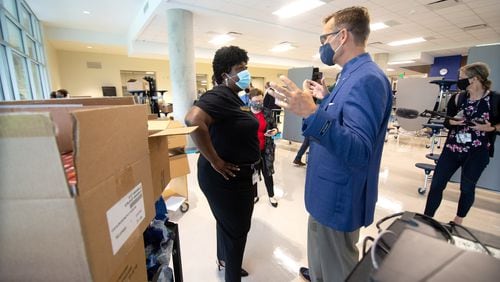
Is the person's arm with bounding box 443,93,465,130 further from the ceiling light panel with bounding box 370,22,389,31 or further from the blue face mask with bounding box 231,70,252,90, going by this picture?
the ceiling light panel with bounding box 370,22,389,31

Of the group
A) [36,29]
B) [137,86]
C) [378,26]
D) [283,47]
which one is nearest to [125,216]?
[137,86]

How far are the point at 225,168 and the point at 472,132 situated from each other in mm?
2216

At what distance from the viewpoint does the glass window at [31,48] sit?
5.09 meters

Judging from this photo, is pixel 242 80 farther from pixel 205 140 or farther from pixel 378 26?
pixel 378 26

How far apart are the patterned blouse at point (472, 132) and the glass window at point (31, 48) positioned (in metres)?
7.70

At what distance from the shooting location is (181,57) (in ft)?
16.3

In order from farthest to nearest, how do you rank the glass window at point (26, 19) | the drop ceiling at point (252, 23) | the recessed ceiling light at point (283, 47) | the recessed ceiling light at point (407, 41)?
the recessed ceiling light at point (283, 47) → the recessed ceiling light at point (407, 41) → the glass window at point (26, 19) → the drop ceiling at point (252, 23)

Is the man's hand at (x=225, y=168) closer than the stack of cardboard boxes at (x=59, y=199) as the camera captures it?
No

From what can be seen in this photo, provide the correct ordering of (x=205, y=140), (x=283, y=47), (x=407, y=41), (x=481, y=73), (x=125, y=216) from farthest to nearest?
1. (x=283, y=47)
2. (x=407, y=41)
3. (x=481, y=73)
4. (x=205, y=140)
5. (x=125, y=216)

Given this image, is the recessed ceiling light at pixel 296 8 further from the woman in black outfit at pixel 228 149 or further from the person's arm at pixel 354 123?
the person's arm at pixel 354 123

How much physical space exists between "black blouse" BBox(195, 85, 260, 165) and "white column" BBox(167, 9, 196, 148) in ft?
13.1

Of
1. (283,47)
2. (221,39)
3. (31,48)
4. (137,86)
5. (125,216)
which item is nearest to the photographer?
(125,216)

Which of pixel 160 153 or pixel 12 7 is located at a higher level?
pixel 12 7

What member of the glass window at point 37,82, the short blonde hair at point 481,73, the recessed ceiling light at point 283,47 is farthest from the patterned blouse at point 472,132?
the glass window at point 37,82
